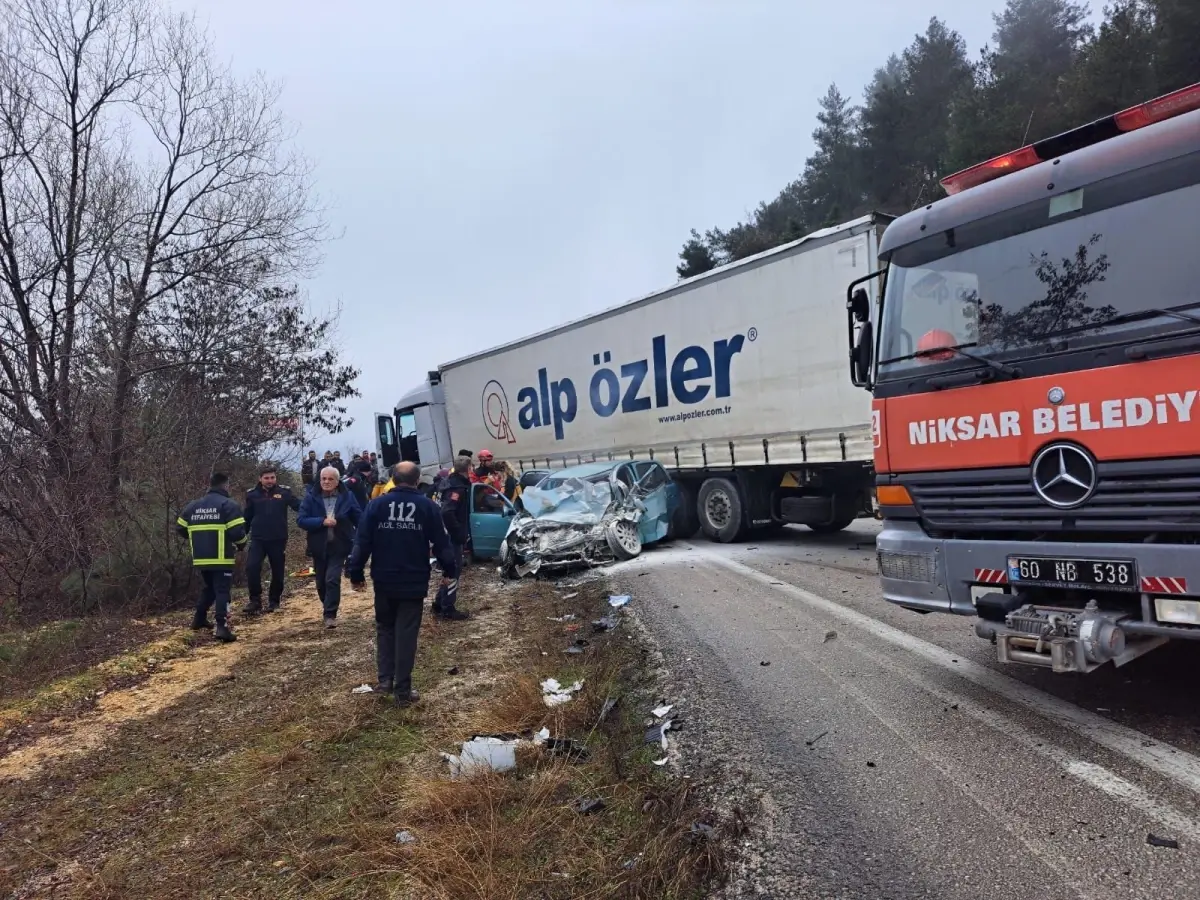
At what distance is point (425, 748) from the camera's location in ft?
14.6

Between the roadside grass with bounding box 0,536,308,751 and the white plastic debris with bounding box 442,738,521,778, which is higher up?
the roadside grass with bounding box 0,536,308,751

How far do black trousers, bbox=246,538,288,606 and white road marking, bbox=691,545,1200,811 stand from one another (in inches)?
233

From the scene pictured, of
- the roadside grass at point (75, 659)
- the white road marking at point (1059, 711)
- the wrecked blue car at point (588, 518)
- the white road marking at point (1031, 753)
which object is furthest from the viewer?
the wrecked blue car at point (588, 518)

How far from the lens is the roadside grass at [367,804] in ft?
9.91

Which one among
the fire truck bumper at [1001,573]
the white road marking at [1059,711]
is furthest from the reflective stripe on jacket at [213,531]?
the fire truck bumper at [1001,573]

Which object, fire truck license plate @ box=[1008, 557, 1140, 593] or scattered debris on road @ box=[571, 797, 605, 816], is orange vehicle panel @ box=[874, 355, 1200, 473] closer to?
fire truck license plate @ box=[1008, 557, 1140, 593]

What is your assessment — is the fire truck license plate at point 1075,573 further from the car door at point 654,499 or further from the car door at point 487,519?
the car door at point 487,519

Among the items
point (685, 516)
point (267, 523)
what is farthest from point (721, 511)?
→ point (267, 523)

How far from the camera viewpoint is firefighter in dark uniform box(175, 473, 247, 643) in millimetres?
7527

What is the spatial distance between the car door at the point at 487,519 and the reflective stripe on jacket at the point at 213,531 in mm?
4169

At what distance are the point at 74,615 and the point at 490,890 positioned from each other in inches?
328

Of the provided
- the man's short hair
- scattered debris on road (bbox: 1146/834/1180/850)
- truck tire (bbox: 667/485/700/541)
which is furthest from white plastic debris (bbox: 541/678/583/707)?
truck tire (bbox: 667/485/700/541)

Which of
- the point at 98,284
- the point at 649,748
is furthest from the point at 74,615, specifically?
the point at 649,748

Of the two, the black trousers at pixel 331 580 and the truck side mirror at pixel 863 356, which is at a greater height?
the truck side mirror at pixel 863 356
